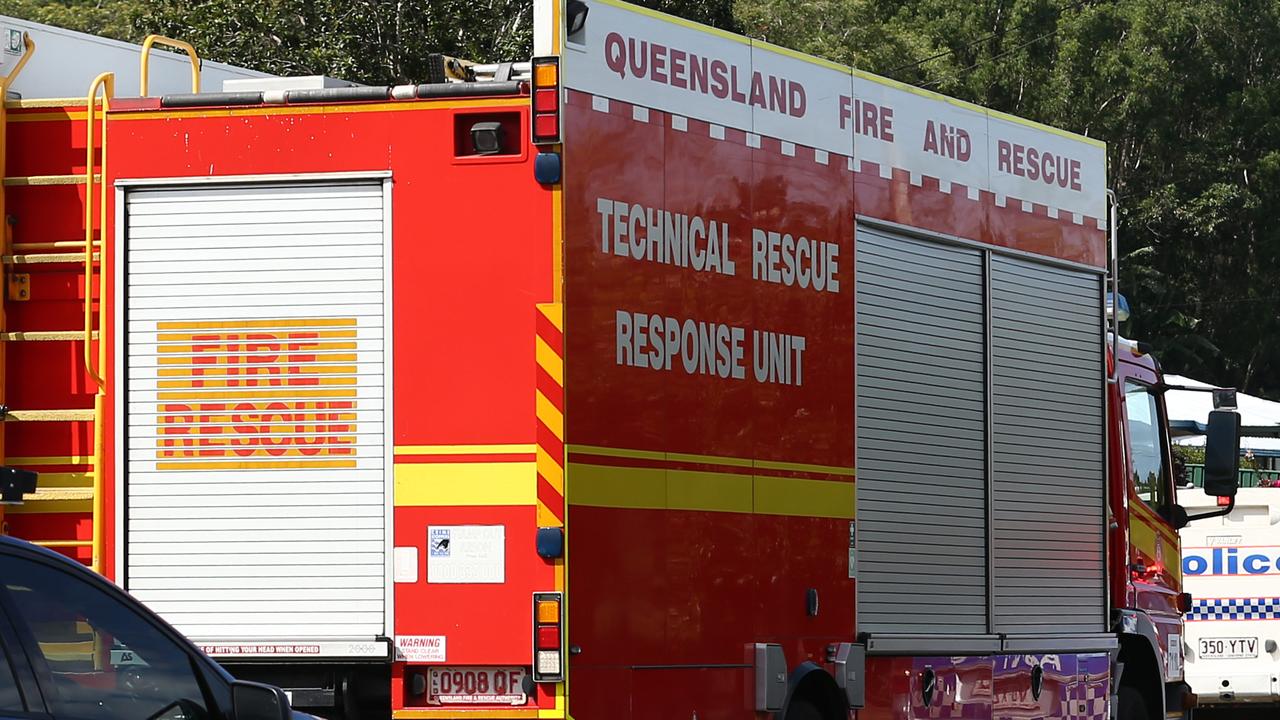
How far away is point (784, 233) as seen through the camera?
9047mm

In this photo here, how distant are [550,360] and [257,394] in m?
1.21

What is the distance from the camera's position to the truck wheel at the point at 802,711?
9000 mm

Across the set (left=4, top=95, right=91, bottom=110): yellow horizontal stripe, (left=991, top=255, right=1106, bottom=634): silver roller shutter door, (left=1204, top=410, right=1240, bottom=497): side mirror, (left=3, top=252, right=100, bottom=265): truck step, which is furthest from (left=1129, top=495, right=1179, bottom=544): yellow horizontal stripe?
(left=4, top=95, right=91, bottom=110): yellow horizontal stripe

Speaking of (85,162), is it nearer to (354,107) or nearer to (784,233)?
(354,107)

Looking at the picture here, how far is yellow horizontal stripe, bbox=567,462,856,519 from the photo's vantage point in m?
7.85

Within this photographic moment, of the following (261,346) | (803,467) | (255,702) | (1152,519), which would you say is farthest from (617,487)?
(1152,519)

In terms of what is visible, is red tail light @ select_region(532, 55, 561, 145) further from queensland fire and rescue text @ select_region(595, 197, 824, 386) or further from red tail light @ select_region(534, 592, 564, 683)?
red tail light @ select_region(534, 592, 564, 683)

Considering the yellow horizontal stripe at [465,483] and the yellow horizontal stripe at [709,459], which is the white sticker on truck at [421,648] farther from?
the yellow horizontal stripe at [709,459]

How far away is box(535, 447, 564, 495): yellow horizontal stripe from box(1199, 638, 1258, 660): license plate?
10.2 m

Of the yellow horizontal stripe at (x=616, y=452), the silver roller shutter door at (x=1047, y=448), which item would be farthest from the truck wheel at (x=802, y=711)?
the silver roller shutter door at (x=1047, y=448)

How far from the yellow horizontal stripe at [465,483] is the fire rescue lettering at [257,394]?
0.26 metres

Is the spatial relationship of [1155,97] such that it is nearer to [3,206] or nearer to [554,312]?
[554,312]

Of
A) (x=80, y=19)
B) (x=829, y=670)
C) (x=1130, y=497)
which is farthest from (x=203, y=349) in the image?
(x=80, y=19)

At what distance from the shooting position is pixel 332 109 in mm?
8070
